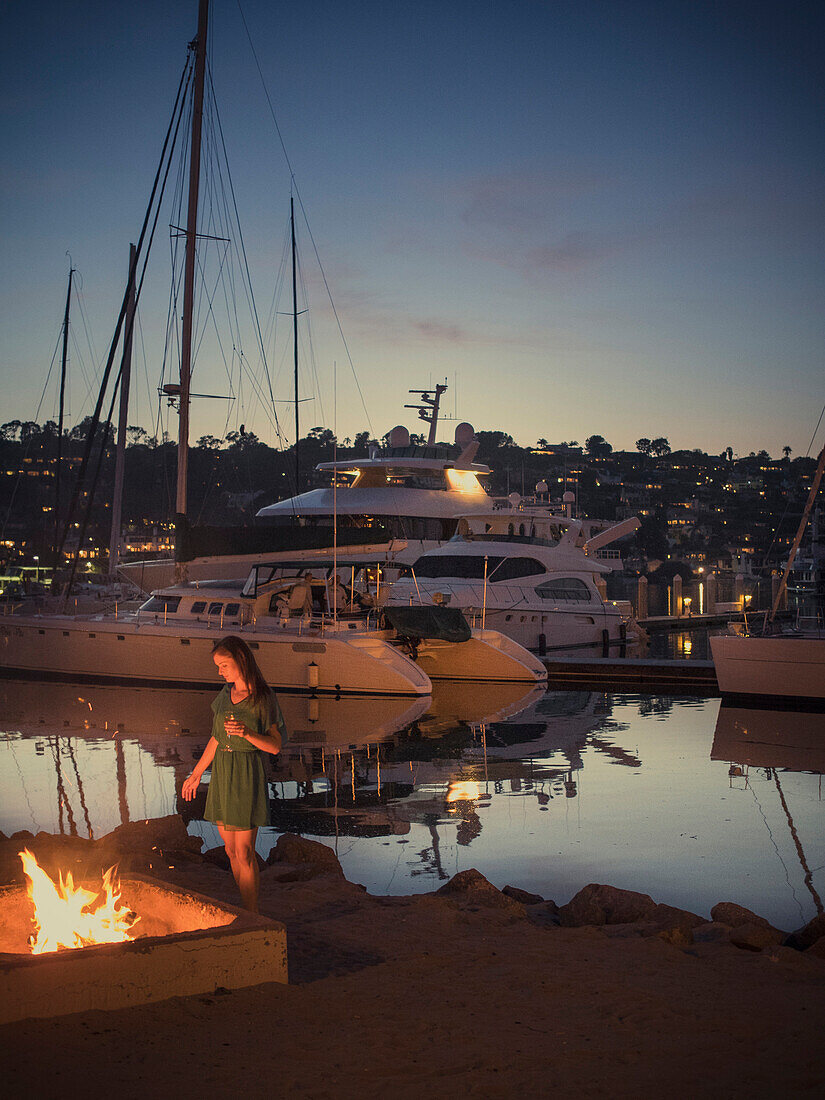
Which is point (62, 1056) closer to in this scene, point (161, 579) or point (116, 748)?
point (116, 748)

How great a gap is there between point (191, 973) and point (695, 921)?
11.2 feet

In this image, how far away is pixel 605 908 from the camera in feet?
22.7

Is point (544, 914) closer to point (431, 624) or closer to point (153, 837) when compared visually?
point (153, 837)

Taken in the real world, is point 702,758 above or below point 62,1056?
below

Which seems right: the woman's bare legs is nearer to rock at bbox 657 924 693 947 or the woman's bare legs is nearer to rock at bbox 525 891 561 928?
rock at bbox 525 891 561 928

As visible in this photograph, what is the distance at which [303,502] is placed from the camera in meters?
35.0

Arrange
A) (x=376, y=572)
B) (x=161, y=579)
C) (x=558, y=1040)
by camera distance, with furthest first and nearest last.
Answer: (x=161, y=579)
(x=376, y=572)
(x=558, y=1040)

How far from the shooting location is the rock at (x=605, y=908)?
6777 mm

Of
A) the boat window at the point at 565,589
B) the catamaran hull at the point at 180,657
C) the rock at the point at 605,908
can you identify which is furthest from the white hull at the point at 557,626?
the rock at the point at 605,908

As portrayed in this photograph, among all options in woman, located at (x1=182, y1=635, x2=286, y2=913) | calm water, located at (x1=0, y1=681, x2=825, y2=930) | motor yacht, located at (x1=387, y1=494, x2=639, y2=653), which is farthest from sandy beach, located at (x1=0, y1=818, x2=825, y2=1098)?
motor yacht, located at (x1=387, y1=494, x2=639, y2=653)

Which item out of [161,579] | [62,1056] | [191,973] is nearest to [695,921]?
[191,973]

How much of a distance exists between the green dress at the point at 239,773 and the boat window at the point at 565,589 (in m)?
23.0

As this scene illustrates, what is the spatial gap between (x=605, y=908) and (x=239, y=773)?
8.59 feet

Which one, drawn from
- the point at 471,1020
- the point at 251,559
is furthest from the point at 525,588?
the point at 471,1020
